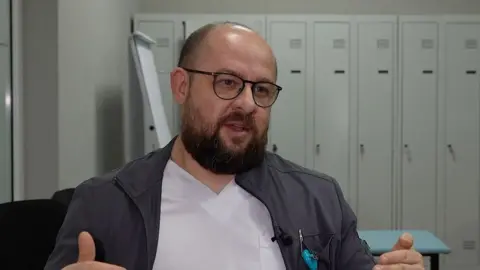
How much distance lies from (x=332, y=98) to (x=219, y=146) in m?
3.68

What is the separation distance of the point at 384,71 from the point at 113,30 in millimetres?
2284

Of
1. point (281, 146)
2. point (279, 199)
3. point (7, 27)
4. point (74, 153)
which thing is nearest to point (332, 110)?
point (281, 146)

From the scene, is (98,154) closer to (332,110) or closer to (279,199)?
(332,110)

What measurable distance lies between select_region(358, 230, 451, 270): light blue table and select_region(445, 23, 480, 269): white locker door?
66.6 inches

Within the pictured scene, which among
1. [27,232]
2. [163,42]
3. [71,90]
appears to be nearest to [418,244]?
[71,90]

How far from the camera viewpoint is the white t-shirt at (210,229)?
4.07 feet

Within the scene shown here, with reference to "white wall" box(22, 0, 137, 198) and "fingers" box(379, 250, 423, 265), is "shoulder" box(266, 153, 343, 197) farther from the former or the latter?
"white wall" box(22, 0, 137, 198)

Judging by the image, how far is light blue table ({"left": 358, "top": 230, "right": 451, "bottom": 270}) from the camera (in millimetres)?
2957

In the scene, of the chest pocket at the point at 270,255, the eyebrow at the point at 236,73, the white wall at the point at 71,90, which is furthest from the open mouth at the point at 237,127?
the white wall at the point at 71,90

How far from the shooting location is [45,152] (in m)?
2.81

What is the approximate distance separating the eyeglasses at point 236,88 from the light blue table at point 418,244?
1807 millimetres

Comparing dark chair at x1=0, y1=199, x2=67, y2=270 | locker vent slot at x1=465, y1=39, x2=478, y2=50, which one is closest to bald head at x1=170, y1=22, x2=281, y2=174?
dark chair at x1=0, y1=199, x2=67, y2=270

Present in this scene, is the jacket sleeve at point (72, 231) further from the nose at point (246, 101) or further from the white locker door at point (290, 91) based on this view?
the white locker door at point (290, 91)

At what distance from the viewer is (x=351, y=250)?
1.32 meters
